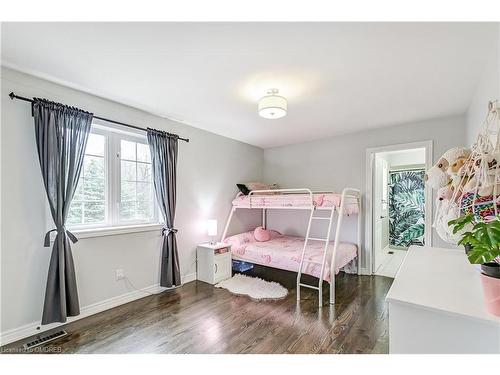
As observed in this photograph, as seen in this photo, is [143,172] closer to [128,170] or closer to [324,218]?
[128,170]

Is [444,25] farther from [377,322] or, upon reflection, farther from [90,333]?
[90,333]

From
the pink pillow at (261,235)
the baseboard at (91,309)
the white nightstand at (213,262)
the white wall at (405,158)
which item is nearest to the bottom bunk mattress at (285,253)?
the pink pillow at (261,235)

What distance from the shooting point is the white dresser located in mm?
827

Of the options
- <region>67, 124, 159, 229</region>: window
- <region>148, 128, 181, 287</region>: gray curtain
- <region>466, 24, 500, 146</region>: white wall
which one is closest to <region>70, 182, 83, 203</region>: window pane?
<region>67, 124, 159, 229</region>: window

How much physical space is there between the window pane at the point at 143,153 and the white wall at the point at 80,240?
11.2 inches

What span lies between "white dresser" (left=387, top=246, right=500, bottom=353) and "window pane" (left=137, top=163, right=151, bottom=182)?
9.51ft

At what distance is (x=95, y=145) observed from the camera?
265cm

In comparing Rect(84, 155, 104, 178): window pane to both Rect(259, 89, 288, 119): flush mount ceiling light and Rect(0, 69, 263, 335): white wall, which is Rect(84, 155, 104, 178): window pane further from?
Rect(259, 89, 288, 119): flush mount ceiling light

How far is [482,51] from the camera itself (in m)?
1.75

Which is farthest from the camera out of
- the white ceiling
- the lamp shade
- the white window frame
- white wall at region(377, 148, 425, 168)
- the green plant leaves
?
white wall at region(377, 148, 425, 168)

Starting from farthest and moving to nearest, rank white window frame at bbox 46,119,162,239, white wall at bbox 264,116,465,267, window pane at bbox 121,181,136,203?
white wall at bbox 264,116,465,267, window pane at bbox 121,181,136,203, white window frame at bbox 46,119,162,239

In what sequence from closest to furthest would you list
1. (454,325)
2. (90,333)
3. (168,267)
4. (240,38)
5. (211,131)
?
1. (454,325)
2. (240,38)
3. (90,333)
4. (168,267)
5. (211,131)
